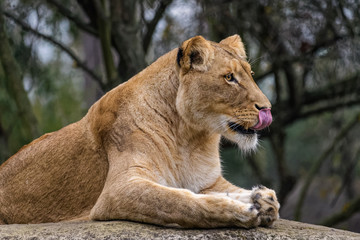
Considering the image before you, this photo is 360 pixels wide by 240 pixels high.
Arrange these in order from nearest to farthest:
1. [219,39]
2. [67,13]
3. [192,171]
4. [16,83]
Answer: [192,171] → [16,83] → [67,13] → [219,39]

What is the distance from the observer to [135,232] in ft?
→ 11.6

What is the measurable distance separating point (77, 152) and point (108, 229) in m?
1.15

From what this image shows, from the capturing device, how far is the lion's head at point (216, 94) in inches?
164

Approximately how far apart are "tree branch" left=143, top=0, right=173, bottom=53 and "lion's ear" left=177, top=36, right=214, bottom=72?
3.63 metres

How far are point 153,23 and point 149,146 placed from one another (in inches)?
173

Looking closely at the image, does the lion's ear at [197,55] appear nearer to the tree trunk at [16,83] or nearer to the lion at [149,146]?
the lion at [149,146]

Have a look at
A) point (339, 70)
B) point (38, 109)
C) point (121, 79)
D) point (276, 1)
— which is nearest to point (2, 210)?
point (121, 79)

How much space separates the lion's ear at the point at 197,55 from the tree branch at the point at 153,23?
3632 mm

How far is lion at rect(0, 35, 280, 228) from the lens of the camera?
3990mm

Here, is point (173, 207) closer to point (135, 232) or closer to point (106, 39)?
point (135, 232)

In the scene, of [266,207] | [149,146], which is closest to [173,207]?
[266,207]

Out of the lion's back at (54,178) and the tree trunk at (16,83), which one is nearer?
the lion's back at (54,178)

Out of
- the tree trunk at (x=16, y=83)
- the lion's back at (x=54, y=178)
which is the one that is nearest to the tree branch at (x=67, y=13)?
the tree trunk at (x=16, y=83)

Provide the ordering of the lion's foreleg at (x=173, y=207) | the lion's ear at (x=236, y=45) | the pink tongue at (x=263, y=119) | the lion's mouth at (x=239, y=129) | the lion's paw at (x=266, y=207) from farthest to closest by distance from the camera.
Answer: the lion's ear at (x=236, y=45) < the lion's mouth at (x=239, y=129) < the pink tongue at (x=263, y=119) < the lion's paw at (x=266, y=207) < the lion's foreleg at (x=173, y=207)
